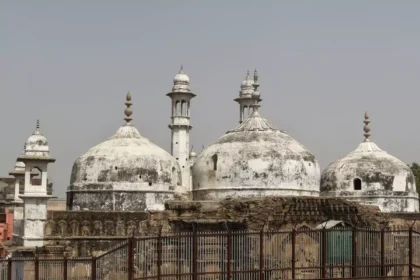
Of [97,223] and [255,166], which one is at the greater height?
[255,166]

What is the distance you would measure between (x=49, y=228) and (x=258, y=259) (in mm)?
10877

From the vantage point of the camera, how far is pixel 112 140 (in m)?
30.4

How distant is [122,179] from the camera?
28.9m

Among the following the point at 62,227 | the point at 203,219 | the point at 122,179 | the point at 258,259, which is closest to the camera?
the point at 258,259

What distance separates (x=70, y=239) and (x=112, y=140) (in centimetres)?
512

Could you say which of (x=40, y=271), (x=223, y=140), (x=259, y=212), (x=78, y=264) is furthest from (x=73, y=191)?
(x=40, y=271)

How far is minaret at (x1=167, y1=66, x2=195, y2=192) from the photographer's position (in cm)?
3488

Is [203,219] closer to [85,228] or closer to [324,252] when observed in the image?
[85,228]

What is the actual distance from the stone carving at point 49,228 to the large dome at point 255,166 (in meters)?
5.42

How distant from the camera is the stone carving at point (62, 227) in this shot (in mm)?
26375

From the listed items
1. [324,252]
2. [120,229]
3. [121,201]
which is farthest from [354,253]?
[121,201]

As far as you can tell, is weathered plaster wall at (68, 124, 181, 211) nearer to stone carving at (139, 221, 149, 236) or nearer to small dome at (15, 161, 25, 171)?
stone carving at (139, 221, 149, 236)

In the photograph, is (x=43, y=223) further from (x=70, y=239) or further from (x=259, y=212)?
(x=259, y=212)

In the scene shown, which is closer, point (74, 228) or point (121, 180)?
point (74, 228)
